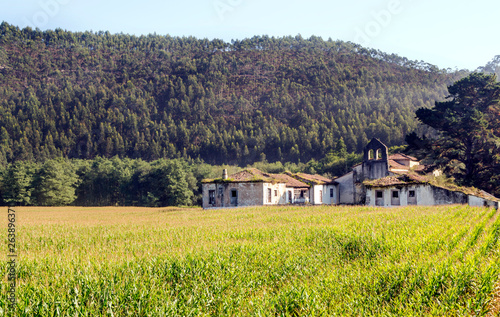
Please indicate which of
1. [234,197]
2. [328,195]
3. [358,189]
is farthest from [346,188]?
[234,197]

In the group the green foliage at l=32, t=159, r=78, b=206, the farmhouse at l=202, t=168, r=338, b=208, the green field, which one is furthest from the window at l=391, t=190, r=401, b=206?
the green foliage at l=32, t=159, r=78, b=206

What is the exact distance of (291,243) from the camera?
17172 mm

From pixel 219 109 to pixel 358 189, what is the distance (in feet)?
386

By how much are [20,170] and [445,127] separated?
2744 inches

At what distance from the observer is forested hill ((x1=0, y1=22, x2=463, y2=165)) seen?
435 feet

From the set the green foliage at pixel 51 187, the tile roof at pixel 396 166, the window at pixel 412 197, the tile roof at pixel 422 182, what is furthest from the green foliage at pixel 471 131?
the green foliage at pixel 51 187

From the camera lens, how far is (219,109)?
6732 inches

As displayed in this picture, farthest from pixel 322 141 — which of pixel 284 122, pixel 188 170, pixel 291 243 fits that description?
pixel 291 243

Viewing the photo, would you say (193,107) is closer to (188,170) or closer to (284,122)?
(284,122)

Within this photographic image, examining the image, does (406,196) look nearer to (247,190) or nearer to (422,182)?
(422,182)

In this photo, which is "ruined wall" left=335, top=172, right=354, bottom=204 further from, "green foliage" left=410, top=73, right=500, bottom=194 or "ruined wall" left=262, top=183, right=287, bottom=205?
"green foliage" left=410, top=73, right=500, bottom=194

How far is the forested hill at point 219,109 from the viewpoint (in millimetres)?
132625

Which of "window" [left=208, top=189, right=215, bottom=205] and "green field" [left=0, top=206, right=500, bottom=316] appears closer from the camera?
"green field" [left=0, top=206, right=500, bottom=316]

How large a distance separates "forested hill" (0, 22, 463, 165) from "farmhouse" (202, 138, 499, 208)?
58719mm
